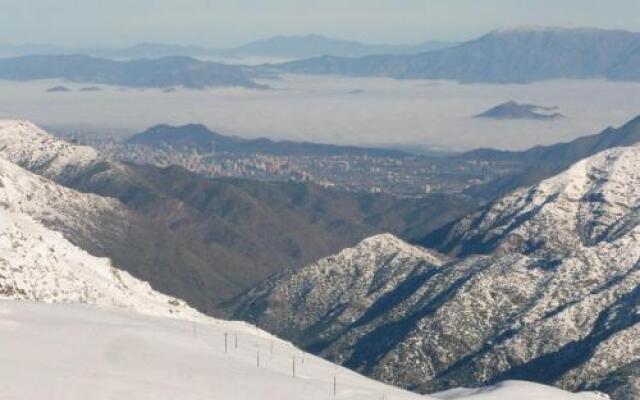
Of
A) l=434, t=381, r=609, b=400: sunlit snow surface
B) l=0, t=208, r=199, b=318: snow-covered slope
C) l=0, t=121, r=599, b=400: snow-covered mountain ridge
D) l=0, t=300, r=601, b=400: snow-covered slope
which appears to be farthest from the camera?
l=0, t=208, r=199, b=318: snow-covered slope

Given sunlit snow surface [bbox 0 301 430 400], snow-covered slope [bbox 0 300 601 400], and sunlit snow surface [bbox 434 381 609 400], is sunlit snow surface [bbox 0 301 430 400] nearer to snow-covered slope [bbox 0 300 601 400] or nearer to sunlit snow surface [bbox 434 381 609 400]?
snow-covered slope [bbox 0 300 601 400]

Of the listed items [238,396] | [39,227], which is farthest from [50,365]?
[39,227]

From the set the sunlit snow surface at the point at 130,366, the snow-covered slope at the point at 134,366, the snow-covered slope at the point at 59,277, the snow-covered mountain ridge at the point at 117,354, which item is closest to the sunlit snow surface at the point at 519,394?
the snow-covered mountain ridge at the point at 117,354

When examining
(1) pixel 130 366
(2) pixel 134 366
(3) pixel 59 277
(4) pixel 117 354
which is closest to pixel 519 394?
(4) pixel 117 354

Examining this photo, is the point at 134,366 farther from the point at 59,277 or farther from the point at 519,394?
the point at 59,277

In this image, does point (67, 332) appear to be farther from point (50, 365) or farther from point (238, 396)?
point (238, 396)

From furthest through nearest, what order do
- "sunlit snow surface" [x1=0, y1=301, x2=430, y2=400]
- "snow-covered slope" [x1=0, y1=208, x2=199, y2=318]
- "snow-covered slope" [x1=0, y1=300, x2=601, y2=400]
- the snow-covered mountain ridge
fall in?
1. "snow-covered slope" [x1=0, y1=208, x2=199, y2=318]
2. the snow-covered mountain ridge
3. "snow-covered slope" [x1=0, y1=300, x2=601, y2=400]
4. "sunlit snow surface" [x1=0, y1=301, x2=430, y2=400]

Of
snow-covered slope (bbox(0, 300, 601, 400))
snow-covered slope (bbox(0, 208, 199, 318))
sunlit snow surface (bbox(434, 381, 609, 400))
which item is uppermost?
snow-covered slope (bbox(0, 300, 601, 400))

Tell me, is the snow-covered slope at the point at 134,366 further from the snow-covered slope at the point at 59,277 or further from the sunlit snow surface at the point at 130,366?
the snow-covered slope at the point at 59,277

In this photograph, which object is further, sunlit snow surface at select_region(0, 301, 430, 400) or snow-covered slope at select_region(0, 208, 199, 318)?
snow-covered slope at select_region(0, 208, 199, 318)

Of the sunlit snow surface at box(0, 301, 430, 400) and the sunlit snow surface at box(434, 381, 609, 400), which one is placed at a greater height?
the sunlit snow surface at box(0, 301, 430, 400)

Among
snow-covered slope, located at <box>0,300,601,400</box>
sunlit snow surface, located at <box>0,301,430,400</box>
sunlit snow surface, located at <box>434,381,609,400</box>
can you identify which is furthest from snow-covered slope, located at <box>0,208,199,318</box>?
sunlit snow surface, located at <box>434,381,609,400</box>
